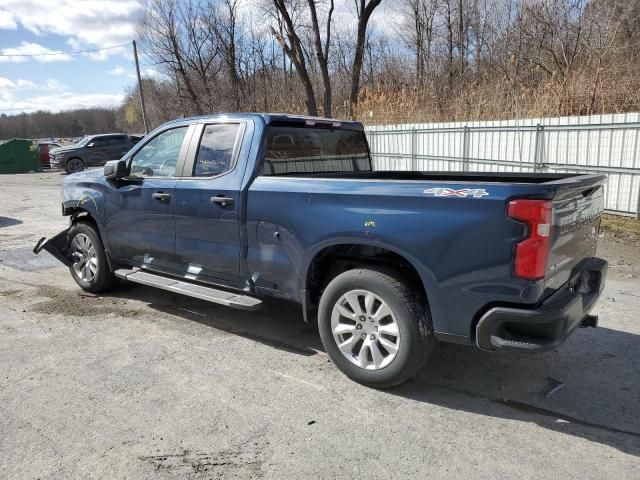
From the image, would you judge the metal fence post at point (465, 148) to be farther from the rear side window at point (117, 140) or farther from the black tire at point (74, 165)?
the black tire at point (74, 165)

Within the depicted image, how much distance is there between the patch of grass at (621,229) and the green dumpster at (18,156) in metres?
27.6

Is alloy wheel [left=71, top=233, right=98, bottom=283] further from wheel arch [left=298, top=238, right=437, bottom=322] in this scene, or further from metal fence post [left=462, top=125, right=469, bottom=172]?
metal fence post [left=462, top=125, right=469, bottom=172]

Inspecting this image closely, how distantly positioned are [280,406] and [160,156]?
9.26ft

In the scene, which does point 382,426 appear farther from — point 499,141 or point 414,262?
point 499,141

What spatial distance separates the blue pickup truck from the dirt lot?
416 mm

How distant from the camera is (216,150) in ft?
14.6

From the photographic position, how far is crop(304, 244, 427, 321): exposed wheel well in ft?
11.3

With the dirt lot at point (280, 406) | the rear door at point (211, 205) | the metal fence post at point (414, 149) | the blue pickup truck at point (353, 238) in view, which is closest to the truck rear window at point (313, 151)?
the blue pickup truck at point (353, 238)

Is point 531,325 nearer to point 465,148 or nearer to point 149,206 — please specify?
point 149,206

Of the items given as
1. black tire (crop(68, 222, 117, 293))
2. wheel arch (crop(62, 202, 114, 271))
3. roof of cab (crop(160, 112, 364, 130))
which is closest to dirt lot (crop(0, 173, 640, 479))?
black tire (crop(68, 222, 117, 293))

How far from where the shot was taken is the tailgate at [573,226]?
2.91m

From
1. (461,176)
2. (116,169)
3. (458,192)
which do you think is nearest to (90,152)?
(116,169)

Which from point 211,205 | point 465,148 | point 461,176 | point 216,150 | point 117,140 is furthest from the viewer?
point 117,140

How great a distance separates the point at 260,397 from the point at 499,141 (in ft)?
33.0
